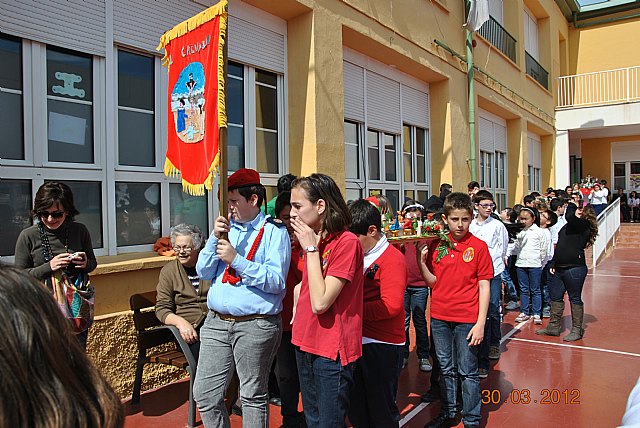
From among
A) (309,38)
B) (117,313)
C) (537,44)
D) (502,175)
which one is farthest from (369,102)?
(537,44)

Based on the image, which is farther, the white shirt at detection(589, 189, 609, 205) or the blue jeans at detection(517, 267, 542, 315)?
the white shirt at detection(589, 189, 609, 205)

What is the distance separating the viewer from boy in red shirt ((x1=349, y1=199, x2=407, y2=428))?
2832mm

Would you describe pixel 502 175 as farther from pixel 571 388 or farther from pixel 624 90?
pixel 571 388

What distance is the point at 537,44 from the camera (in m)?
18.5

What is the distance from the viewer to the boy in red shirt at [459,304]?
140 inches

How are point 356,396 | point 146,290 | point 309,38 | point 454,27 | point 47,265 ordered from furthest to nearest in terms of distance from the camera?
point 454,27 → point 309,38 → point 146,290 → point 47,265 → point 356,396

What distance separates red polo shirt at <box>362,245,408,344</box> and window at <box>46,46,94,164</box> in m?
3.07

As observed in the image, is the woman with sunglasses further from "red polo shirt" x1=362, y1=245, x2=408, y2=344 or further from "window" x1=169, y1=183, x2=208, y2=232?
"red polo shirt" x1=362, y1=245, x2=408, y2=344

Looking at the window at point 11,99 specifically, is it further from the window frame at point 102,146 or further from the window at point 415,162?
the window at point 415,162

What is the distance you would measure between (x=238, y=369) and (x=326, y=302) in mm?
812

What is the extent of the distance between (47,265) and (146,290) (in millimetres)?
1528

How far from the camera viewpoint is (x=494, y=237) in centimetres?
568

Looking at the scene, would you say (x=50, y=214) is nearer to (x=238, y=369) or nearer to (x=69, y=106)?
(x=69, y=106)

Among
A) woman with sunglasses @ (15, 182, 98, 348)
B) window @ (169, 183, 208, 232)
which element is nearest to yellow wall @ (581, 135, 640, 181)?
window @ (169, 183, 208, 232)
